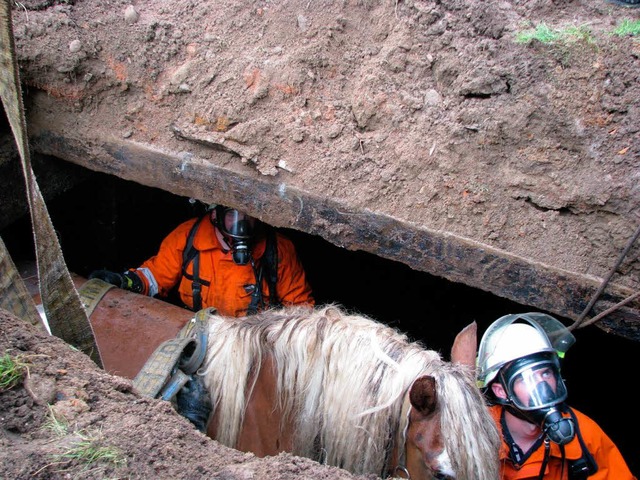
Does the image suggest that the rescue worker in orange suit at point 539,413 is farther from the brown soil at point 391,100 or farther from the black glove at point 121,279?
the black glove at point 121,279

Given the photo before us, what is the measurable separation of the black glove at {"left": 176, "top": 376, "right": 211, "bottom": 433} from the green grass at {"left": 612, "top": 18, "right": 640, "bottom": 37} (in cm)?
323

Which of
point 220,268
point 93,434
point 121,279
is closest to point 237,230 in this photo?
point 220,268

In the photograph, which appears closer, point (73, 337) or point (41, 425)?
point (41, 425)

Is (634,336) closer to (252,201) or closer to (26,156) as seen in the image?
(252,201)

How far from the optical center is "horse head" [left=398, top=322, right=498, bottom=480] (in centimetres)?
242

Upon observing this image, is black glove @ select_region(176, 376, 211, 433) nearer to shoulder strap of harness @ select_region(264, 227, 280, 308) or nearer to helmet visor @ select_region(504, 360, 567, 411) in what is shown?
helmet visor @ select_region(504, 360, 567, 411)

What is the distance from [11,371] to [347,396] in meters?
1.48

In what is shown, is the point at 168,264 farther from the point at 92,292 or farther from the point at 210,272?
the point at 92,292

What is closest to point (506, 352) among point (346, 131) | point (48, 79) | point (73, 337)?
point (346, 131)

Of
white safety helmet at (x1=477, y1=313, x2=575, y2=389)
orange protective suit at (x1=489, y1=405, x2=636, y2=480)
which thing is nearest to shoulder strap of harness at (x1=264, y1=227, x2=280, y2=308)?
white safety helmet at (x1=477, y1=313, x2=575, y2=389)

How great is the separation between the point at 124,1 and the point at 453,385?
3651 mm

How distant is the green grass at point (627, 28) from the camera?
11.5ft

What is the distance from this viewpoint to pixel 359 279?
6609 millimetres

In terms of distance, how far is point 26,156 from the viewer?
8.03 ft
